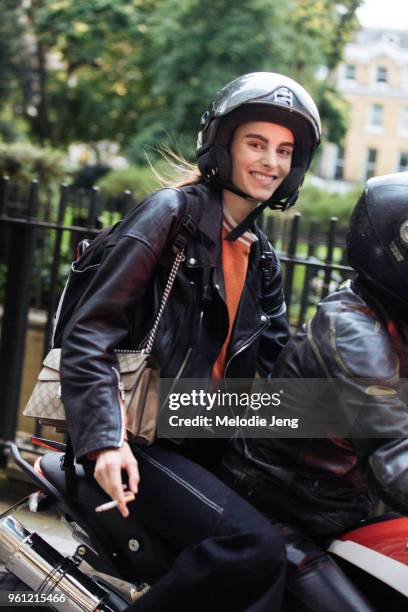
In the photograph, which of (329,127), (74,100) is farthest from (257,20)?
(74,100)

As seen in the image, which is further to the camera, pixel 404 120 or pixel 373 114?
pixel 373 114

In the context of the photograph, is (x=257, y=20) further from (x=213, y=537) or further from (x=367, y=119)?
(x=367, y=119)

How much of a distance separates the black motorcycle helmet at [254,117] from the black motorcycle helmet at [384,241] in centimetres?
38

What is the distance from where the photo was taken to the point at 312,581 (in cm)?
197

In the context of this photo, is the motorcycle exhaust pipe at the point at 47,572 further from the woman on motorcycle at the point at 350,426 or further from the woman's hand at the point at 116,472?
the woman on motorcycle at the point at 350,426

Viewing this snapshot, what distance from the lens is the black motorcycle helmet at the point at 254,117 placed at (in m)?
2.22

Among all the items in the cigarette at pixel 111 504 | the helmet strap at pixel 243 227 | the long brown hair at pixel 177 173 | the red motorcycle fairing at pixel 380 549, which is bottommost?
the red motorcycle fairing at pixel 380 549

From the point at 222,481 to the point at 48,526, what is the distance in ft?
4.61

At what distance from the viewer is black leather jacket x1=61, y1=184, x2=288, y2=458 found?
77.6 inches

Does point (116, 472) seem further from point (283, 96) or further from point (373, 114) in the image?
point (373, 114)

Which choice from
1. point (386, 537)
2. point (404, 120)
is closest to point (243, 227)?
point (386, 537)

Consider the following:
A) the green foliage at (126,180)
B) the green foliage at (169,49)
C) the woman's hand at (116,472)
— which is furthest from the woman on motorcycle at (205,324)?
Answer: the green foliage at (126,180)

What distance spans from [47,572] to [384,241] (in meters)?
1.19

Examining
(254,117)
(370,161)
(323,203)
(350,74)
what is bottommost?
(254,117)
